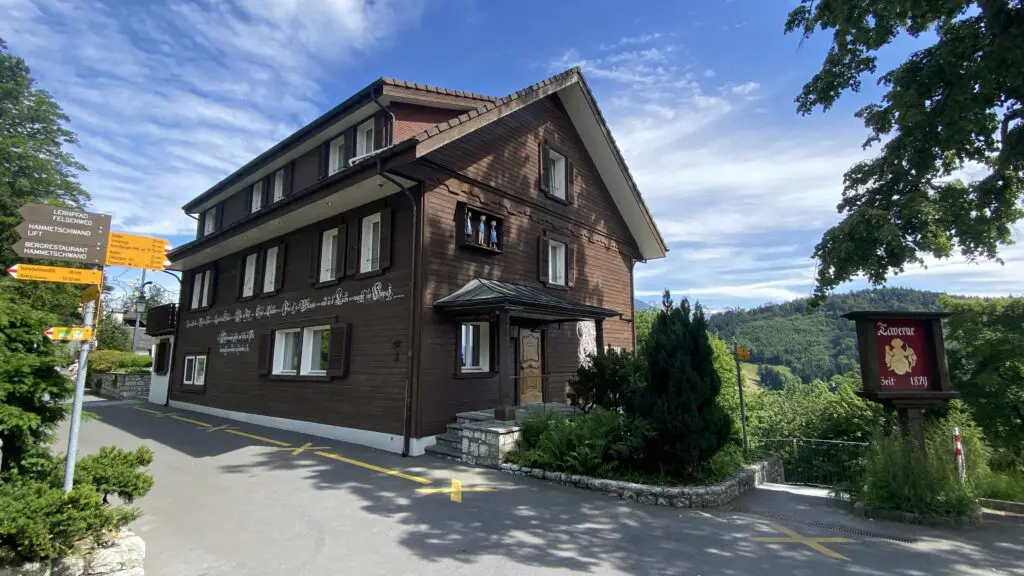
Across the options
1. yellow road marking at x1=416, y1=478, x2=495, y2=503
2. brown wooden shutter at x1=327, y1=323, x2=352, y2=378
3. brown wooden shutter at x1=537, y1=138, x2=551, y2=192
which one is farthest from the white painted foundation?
brown wooden shutter at x1=537, y1=138, x2=551, y2=192

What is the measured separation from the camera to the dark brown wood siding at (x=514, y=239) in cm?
1084

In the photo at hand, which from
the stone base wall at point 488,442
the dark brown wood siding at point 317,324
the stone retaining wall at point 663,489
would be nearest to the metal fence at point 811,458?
the stone retaining wall at point 663,489

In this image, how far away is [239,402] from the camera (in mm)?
15844

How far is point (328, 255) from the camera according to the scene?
44.7 ft

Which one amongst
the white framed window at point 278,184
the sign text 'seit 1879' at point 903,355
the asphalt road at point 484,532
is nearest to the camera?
the asphalt road at point 484,532

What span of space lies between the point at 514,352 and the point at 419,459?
13.0 ft

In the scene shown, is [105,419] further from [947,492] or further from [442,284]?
[947,492]

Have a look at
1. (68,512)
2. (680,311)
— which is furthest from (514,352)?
(68,512)

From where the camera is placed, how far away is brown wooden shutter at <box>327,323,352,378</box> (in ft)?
39.3

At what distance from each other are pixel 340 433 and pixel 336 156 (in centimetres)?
809

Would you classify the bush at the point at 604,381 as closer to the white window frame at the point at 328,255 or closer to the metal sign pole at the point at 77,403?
the white window frame at the point at 328,255

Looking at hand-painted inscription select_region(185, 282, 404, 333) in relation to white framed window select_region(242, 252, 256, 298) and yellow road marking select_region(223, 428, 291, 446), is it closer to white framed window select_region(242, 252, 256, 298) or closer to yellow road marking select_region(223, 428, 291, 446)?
white framed window select_region(242, 252, 256, 298)

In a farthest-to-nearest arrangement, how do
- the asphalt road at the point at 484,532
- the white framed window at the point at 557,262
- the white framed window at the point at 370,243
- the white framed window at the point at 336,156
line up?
1. the white framed window at the point at 557,262
2. the white framed window at the point at 336,156
3. the white framed window at the point at 370,243
4. the asphalt road at the point at 484,532

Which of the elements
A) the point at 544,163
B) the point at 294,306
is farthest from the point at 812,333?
the point at 294,306
